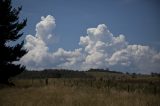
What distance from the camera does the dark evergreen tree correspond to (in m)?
34.8

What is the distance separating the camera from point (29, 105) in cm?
1338

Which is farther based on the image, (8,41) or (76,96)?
(8,41)

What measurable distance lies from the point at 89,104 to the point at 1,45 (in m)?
23.1

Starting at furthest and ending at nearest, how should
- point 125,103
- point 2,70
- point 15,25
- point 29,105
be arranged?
point 15,25 → point 2,70 → point 125,103 → point 29,105

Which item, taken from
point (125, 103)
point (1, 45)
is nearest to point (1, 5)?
point (1, 45)

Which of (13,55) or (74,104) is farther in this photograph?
(13,55)

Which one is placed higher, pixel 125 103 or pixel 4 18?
pixel 4 18

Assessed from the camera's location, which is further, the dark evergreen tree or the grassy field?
the dark evergreen tree

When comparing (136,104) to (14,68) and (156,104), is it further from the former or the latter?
(14,68)

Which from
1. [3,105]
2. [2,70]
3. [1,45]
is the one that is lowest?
[3,105]

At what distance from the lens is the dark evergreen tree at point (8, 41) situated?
114 ft

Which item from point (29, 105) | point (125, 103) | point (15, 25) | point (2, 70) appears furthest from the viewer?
point (15, 25)

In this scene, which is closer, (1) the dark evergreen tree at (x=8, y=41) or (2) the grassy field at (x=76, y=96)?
(2) the grassy field at (x=76, y=96)

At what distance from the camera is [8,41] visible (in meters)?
36.6
